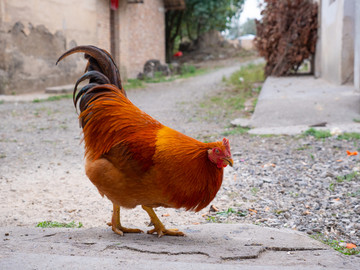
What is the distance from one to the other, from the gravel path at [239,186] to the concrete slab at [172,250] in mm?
577

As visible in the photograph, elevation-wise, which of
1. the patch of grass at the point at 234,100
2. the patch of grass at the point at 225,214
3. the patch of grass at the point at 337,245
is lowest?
the patch of grass at the point at 225,214

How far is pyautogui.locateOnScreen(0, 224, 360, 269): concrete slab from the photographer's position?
2.05 metres

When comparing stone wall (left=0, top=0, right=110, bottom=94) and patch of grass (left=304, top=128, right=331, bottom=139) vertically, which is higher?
stone wall (left=0, top=0, right=110, bottom=94)

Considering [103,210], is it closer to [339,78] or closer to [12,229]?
[12,229]

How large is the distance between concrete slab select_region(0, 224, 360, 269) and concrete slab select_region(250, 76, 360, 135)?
14.3ft

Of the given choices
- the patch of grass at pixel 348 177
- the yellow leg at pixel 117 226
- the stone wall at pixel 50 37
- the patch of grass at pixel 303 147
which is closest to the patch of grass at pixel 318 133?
the patch of grass at pixel 303 147

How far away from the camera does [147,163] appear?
2881mm

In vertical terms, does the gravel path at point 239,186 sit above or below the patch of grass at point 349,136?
below

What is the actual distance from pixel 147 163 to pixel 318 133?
15.1 feet

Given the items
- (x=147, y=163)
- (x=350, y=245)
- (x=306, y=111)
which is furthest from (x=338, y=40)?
(x=147, y=163)

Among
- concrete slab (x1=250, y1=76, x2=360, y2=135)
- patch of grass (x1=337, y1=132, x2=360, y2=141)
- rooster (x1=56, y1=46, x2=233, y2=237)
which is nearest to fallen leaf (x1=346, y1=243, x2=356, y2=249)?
rooster (x1=56, y1=46, x2=233, y2=237)

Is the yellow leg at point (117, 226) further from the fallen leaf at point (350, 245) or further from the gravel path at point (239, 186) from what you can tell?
the fallen leaf at point (350, 245)

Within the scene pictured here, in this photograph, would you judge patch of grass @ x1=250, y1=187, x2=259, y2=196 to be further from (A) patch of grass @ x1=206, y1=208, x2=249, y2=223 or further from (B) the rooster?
(B) the rooster

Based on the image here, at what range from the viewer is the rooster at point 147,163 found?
285 cm
